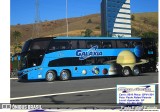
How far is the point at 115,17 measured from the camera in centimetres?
942

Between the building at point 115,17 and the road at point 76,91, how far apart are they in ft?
3.50

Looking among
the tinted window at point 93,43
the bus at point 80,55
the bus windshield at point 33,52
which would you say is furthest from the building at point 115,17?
the bus windshield at point 33,52

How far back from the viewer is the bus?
978 centimetres

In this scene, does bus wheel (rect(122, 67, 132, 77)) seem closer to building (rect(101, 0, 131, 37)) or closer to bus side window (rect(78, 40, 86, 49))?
building (rect(101, 0, 131, 37))

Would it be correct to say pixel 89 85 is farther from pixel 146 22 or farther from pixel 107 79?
pixel 146 22

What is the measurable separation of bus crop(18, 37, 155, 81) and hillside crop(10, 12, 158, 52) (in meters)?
0.14

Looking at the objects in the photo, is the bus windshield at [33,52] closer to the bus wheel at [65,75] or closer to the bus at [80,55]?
the bus at [80,55]

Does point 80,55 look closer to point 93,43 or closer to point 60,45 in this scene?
point 93,43

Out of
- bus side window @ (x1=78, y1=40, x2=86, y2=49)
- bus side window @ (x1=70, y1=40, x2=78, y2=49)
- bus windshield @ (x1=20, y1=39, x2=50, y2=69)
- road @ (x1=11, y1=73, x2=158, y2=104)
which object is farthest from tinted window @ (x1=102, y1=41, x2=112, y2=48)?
bus windshield @ (x1=20, y1=39, x2=50, y2=69)

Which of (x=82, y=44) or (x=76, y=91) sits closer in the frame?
(x=76, y=91)

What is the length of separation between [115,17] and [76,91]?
6.05 ft

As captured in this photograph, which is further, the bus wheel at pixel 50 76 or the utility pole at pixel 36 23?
the bus wheel at pixel 50 76

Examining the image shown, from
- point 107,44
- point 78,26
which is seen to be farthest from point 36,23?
point 107,44

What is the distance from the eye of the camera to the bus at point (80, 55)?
978 cm
